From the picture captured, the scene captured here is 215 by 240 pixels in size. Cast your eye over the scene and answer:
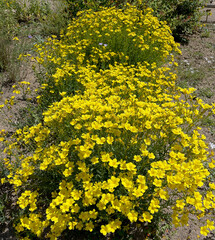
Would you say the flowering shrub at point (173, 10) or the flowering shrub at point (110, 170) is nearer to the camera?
the flowering shrub at point (110, 170)

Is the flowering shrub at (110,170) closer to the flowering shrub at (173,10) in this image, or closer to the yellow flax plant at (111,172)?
the yellow flax plant at (111,172)

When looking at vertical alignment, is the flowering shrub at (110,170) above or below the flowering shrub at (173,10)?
below

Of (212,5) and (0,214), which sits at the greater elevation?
(212,5)

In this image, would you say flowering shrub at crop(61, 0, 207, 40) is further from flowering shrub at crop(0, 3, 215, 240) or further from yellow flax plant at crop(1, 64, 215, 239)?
yellow flax plant at crop(1, 64, 215, 239)

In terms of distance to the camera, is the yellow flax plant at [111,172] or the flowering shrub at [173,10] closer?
the yellow flax plant at [111,172]

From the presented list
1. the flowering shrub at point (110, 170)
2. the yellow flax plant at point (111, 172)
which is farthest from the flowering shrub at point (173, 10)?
the yellow flax plant at point (111, 172)

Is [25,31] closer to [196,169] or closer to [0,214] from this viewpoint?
[0,214]

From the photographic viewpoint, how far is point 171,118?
2.25 m

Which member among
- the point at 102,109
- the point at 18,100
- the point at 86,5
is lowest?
the point at 18,100

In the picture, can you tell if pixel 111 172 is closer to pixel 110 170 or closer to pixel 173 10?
pixel 110 170

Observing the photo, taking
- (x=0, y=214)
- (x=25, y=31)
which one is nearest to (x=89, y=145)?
(x=0, y=214)

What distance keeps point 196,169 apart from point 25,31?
5827 mm

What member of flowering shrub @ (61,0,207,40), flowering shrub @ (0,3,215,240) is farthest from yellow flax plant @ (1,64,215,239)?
flowering shrub @ (61,0,207,40)

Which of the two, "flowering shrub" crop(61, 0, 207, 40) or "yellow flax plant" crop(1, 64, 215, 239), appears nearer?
"yellow flax plant" crop(1, 64, 215, 239)
